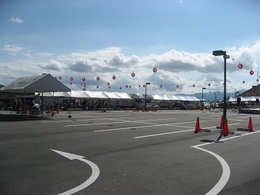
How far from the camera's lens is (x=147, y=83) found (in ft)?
201

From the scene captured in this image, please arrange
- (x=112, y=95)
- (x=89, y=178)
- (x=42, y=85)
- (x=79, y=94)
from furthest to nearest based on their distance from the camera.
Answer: (x=112, y=95), (x=79, y=94), (x=42, y=85), (x=89, y=178)

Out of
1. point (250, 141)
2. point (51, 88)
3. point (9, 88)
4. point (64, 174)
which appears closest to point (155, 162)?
point (64, 174)

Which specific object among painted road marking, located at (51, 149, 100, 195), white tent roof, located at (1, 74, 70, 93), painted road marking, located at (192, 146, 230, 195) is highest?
white tent roof, located at (1, 74, 70, 93)

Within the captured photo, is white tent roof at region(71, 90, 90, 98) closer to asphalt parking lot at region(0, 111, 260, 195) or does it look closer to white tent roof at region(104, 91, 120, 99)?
white tent roof at region(104, 91, 120, 99)

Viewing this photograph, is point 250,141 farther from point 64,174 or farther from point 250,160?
point 64,174

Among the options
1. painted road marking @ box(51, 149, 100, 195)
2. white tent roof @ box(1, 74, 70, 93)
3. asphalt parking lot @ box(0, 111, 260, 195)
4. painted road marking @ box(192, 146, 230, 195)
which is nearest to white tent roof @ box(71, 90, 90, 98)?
white tent roof @ box(1, 74, 70, 93)

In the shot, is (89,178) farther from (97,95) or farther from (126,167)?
(97,95)

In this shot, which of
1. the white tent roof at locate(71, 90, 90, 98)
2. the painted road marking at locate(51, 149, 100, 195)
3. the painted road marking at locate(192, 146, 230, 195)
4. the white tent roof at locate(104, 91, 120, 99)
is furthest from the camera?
the white tent roof at locate(104, 91, 120, 99)

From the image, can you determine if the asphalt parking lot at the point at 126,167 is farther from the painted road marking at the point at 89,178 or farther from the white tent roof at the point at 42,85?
the white tent roof at the point at 42,85

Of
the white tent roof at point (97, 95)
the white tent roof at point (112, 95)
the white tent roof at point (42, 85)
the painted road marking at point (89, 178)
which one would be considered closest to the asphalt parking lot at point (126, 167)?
the painted road marking at point (89, 178)

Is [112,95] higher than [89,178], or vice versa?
[112,95]

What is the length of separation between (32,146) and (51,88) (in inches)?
663

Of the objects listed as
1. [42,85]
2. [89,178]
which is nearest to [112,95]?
[42,85]

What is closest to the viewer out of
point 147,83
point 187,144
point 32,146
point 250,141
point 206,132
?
point 32,146
